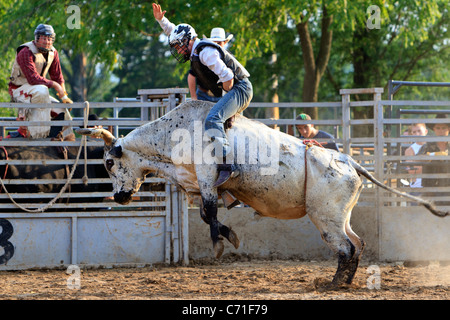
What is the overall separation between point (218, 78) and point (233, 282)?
2.32 m

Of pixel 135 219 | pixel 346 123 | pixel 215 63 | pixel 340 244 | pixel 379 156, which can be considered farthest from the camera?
pixel 346 123

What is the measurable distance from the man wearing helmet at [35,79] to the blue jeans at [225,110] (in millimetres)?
3081

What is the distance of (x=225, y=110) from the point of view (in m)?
7.19

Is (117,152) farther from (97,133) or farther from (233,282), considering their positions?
(233,282)

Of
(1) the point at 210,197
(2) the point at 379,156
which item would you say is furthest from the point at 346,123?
(1) the point at 210,197

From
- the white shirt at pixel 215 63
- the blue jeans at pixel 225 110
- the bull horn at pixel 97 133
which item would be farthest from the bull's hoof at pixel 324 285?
the bull horn at pixel 97 133

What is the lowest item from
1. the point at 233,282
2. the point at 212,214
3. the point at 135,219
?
the point at 233,282

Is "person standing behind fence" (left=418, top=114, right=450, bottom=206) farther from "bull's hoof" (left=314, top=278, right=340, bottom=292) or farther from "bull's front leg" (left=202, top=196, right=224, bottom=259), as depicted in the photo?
"bull's front leg" (left=202, top=196, right=224, bottom=259)

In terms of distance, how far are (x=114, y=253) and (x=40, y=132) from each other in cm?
188

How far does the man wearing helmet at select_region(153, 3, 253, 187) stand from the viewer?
7.12m
